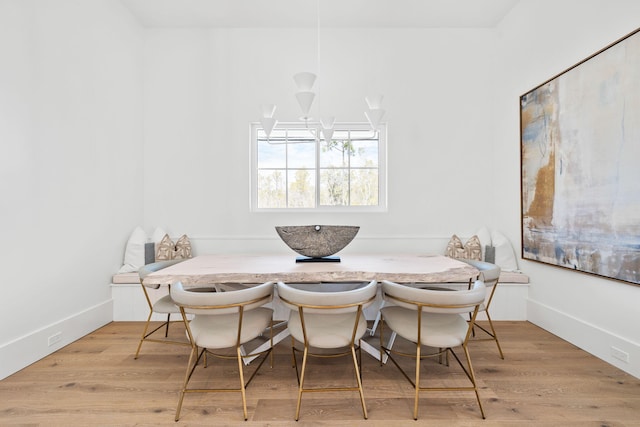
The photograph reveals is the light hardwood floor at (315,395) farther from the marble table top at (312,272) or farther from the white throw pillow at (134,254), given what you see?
the white throw pillow at (134,254)

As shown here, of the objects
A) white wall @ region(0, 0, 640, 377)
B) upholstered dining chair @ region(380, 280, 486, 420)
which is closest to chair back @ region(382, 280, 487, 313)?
upholstered dining chair @ region(380, 280, 486, 420)

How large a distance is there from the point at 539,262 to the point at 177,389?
321 cm

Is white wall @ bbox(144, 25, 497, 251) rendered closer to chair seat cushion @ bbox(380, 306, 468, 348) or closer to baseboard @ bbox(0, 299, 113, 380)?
baseboard @ bbox(0, 299, 113, 380)

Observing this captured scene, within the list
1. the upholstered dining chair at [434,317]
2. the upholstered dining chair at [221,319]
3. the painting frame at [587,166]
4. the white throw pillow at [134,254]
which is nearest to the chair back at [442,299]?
the upholstered dining chair at [434,317]

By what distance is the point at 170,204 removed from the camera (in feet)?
11.9

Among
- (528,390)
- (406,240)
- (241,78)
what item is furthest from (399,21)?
(528,390)

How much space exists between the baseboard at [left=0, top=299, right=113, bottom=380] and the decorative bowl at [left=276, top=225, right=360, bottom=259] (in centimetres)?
197

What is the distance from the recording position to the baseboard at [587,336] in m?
2.11

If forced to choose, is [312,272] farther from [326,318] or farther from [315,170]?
[315,170]

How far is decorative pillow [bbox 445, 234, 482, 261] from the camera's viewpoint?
132 inches

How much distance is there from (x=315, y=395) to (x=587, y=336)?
2.20 m

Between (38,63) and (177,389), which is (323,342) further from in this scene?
(38,63)

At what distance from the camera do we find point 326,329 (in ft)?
5.84

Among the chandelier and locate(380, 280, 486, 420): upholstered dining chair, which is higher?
the chandelier
